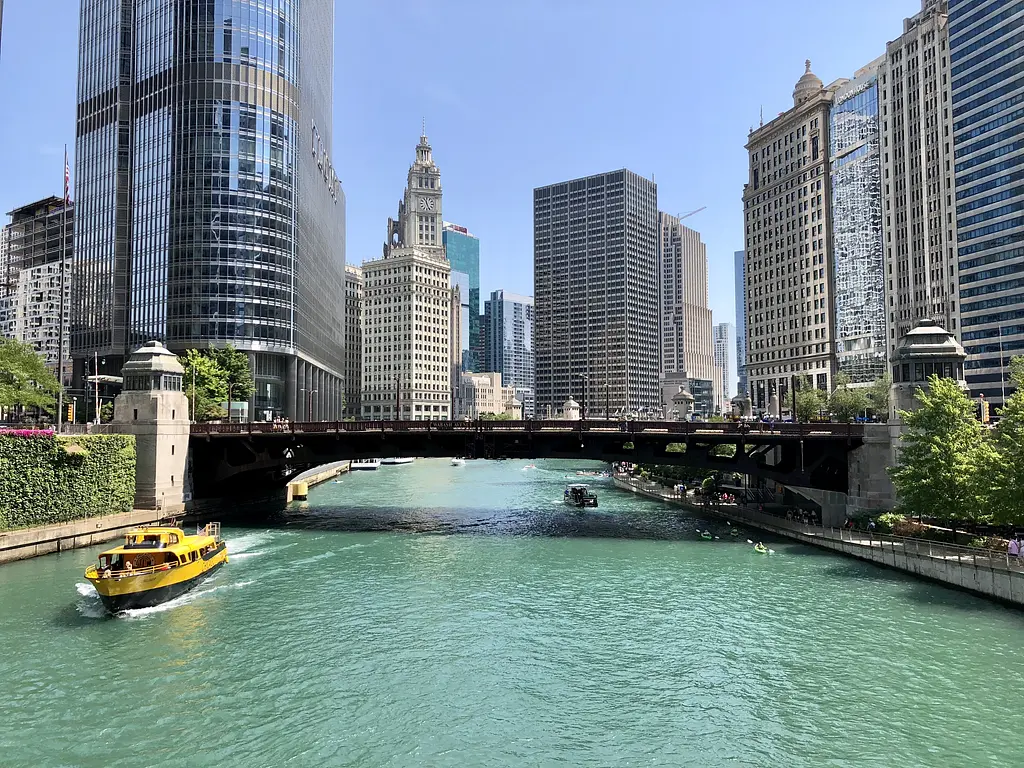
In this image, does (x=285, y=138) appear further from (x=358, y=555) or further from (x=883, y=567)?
(x=883, y=567)

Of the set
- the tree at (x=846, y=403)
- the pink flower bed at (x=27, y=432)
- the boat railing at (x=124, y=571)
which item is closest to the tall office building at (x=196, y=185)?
the pink flower bed at (x=27, y=432)

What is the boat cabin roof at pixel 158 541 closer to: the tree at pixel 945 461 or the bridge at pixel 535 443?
the bridge at pixel 535 443

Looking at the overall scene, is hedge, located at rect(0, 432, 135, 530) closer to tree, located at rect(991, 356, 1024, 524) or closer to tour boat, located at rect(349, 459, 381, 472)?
tree, located at rect(991, 356, 1024, 524)

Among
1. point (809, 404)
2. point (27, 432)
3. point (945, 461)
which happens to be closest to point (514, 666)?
point (945, 461)

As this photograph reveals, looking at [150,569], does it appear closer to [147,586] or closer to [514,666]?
[147,586]

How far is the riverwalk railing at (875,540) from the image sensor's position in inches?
1668

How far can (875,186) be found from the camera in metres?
156

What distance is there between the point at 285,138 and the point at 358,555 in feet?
311

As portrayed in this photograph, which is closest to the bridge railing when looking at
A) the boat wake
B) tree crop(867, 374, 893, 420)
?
the boat wake

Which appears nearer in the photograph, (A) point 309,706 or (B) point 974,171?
(A) point 309,706

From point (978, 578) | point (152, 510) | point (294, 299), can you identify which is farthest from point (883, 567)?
point (294, 299)

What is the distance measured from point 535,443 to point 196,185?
8338 centimetres

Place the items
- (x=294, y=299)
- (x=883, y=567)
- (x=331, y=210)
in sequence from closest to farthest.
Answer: (x=883, y=567) → (x=294, y=299) → (x=331, y=210)

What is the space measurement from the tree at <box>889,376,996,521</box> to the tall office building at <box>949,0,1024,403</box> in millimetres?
86628
